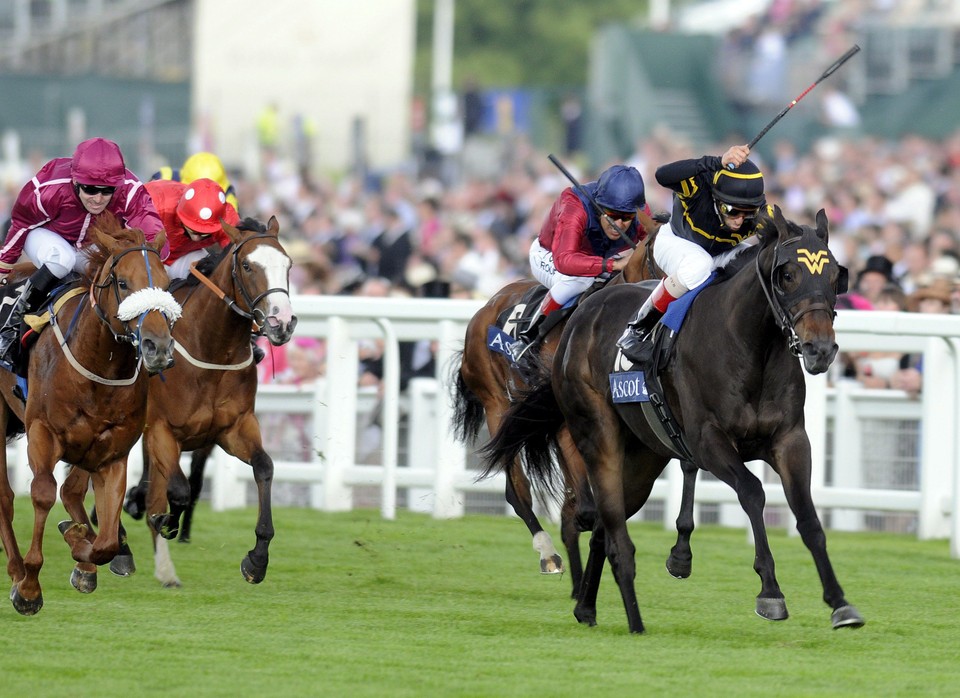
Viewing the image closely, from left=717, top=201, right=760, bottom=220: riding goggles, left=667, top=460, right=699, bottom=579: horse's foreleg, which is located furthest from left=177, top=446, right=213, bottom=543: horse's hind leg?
left=717, top=201, right=760, bottom=220: riding goggles

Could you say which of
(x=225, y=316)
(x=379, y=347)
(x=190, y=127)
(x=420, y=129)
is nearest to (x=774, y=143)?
(x=420, y=129)

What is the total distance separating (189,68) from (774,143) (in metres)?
11.6

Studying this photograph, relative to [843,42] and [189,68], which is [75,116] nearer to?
[189,68]

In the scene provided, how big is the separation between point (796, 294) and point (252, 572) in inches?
109

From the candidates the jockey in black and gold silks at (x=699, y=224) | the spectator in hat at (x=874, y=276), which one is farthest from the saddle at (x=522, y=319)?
the spectator in hat at (x=874, y=276)

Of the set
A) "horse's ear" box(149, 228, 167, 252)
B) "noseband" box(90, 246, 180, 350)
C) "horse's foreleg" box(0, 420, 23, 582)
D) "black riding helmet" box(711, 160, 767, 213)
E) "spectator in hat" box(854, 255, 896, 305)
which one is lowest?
"horse's foreleg" box(0, 420, 23, 582)

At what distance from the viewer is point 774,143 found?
21.3 meters

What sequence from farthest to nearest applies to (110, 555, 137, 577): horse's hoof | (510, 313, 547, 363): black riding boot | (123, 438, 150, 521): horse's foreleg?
(123, 438, 150, 521): horse's foreleg < (510, 313, 547, 363): black riding boot < (110, 555, 137, 577): horse's hoof

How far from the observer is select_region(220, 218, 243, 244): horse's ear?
7.66 m

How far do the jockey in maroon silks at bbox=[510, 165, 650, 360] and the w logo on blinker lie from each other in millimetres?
2068

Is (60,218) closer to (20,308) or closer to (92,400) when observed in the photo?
(20,308)

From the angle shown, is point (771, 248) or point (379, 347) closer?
point (771, 248)

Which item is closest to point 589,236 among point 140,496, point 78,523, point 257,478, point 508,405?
point 508,405

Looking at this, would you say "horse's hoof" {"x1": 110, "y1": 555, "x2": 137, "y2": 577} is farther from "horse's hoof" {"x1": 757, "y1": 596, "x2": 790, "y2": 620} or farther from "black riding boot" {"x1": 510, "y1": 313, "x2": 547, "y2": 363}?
"horse's hoof" {"x1": 757, "y1": 596, "x2": 790, "y2": 620}
